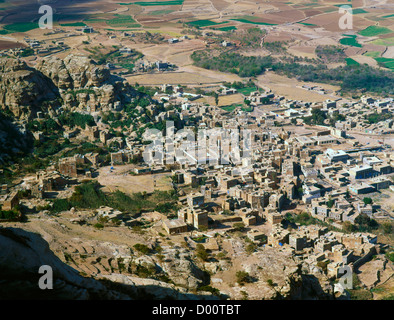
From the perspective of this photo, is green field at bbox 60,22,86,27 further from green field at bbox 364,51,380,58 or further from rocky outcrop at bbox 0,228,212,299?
rocky outcrop at bbox 0,228,212,299

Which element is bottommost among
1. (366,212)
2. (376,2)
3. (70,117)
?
(366,212)

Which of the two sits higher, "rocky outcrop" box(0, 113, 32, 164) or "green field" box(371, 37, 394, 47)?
"green field" box(371, 37, 394, 47)

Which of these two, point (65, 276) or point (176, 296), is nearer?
point (65, 276)

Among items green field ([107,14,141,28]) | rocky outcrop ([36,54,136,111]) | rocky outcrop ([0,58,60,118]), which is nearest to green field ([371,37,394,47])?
green field ([107,14,141,28])

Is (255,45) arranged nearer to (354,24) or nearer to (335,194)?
(354,24)

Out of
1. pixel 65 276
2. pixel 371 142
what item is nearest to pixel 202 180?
pixel 371 142

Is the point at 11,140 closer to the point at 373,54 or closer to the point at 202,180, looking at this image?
the point at 202,180

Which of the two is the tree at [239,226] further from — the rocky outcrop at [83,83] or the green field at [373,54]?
the green field at [373,54]
